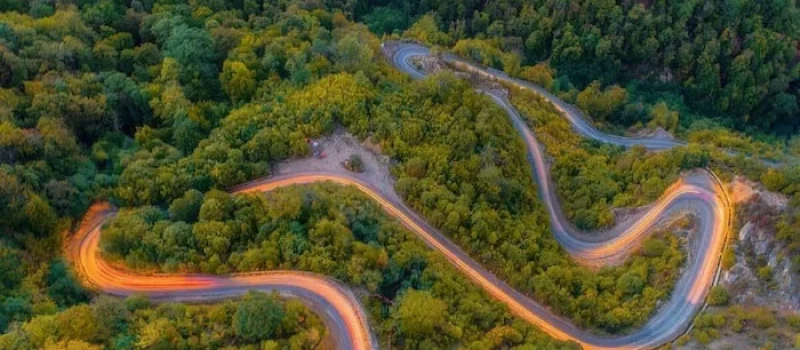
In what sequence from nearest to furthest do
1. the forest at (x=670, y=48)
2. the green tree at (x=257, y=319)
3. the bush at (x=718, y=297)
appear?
the green tree at (x=257, y=319)
the bush at (x=718, y=297)
the forest at (x=670, y=48)

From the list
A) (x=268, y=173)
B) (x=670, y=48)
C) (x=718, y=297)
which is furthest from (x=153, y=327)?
(x=670, y=48)

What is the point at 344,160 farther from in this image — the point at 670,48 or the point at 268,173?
the point at 670,48

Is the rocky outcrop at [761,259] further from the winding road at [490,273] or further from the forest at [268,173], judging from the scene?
the winding road at [490,273]

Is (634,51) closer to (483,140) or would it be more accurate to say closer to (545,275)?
(483,140)

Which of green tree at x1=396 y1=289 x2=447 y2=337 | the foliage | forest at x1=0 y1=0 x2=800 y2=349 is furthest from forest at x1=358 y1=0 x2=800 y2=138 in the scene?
the foliage

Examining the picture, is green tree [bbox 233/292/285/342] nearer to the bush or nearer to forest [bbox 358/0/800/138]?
the bush

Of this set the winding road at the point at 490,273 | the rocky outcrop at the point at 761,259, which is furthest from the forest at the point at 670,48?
the rocky outcrop at the point at 761,259

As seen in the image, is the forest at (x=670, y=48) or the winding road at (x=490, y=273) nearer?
the winding road at (x=490, y=273)
